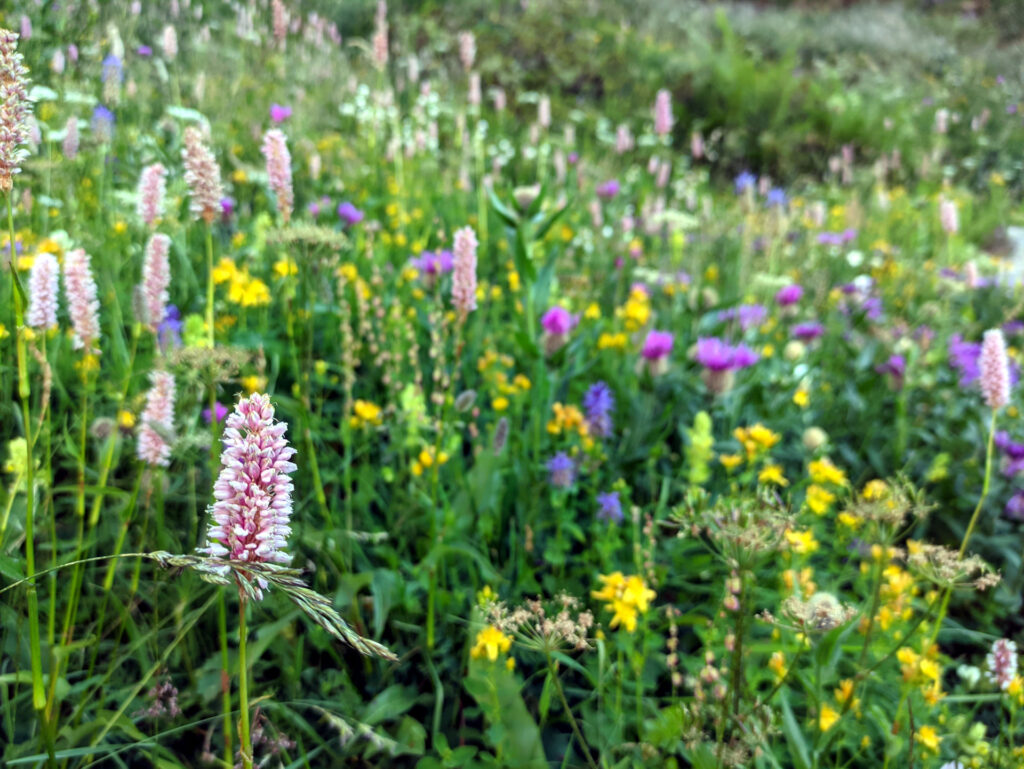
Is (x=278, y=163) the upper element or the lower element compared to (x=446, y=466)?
upper

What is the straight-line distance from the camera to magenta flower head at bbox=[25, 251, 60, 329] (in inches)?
40.9

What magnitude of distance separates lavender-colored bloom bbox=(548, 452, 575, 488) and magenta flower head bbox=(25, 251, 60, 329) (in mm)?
921

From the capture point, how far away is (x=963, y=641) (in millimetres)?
1774

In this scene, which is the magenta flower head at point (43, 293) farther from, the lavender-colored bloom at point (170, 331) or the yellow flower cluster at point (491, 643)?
the yellow flower cluster at point (491, 643)

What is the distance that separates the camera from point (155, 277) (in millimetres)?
1183

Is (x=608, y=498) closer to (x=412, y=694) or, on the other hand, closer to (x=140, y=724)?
(x=412, y=694)

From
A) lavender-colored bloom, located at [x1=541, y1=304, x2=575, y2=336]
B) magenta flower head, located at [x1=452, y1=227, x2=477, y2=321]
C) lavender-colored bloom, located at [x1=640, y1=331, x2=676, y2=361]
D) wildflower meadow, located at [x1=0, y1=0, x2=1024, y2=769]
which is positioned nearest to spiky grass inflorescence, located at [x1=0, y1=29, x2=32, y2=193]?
wildflower meadow, located at [x1=0, y1=0, x2=1024, y2=769]

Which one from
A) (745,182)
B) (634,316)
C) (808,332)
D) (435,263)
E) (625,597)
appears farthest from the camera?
(745,182)

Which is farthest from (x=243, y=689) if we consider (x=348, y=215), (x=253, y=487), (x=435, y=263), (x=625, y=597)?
(x=348, y=215)

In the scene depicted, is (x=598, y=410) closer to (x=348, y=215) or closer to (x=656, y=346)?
(x=656, y=346)

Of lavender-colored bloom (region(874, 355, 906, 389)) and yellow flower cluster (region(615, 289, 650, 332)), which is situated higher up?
yellow flower cluster (region(615, 289, 650, 332))

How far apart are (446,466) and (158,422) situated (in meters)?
0.80

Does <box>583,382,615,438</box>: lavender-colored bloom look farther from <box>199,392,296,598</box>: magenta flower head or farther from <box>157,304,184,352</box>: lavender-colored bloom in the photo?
<box>199,392,296,598</box>: magenta flower head

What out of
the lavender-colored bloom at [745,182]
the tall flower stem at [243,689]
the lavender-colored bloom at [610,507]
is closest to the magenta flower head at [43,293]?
the tall flower stem at [243,689]
